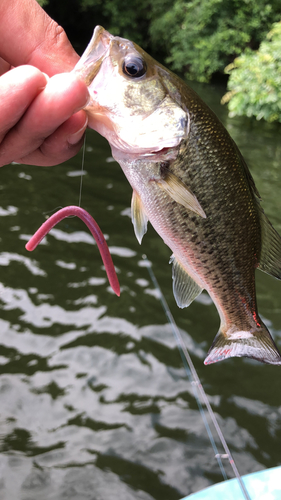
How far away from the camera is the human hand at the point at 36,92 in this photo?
4.12 ft

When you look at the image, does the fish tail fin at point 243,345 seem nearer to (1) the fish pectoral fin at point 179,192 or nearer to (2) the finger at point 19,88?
(1) the fish pectoral fin at point 179,192

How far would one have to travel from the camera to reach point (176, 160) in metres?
1.59

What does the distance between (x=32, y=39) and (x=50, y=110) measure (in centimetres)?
50

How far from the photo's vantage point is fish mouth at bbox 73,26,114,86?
4.82 feet

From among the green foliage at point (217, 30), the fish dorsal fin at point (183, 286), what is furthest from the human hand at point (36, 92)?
the green foliage at point (217, 30)

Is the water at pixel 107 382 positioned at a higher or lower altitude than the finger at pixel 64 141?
lower

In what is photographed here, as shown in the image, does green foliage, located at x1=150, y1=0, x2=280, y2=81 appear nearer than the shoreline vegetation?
No

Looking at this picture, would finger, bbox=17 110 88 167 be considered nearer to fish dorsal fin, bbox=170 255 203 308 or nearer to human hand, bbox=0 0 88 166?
human hand, bbox=0 0 88 166

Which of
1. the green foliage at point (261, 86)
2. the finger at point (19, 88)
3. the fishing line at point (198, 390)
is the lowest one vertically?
the fishing line at point (198, 390)

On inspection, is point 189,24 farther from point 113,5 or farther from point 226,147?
point 226,147

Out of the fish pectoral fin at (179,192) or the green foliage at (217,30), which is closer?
the fish pectoral fin at (179,192)

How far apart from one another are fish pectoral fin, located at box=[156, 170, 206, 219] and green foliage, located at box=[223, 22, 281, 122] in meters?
11.8

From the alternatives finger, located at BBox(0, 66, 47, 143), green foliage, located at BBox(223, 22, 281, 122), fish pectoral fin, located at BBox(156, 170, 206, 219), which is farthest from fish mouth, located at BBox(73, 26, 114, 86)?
green foliage, located at BBox(223, 22, 281, 122)

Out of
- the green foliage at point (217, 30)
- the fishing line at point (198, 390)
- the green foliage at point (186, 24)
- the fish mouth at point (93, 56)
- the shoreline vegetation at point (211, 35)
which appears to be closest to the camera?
the fish mouth at point (93, 56)
